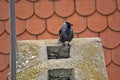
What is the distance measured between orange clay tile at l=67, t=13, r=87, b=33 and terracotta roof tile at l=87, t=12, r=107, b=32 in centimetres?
5

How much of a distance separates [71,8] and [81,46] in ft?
3.90

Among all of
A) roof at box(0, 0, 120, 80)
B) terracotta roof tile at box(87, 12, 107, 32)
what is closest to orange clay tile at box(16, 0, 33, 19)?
roof at box(0, 0, 120, 80)

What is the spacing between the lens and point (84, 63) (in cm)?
161

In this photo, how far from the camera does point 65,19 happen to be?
2945 millimetres

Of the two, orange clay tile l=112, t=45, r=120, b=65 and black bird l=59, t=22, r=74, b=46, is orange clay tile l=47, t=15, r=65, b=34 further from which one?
black bird l=59, t=22, r=74, b=46

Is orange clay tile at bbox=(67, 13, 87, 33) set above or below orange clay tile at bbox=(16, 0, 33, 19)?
below

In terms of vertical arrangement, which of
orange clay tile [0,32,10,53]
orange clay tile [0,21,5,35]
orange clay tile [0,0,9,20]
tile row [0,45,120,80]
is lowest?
tile row [0,45,120,80]

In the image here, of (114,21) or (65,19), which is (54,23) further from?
(114,21)

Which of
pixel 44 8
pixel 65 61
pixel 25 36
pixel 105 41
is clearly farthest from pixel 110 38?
pixel 65 61

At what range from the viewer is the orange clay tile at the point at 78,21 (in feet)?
9.61

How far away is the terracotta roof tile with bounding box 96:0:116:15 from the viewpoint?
9.73 ft

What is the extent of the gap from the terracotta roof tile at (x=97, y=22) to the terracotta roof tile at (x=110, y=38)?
2.2 inches

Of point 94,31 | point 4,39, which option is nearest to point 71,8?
point 94,31

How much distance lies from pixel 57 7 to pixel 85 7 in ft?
Result: 0.90
